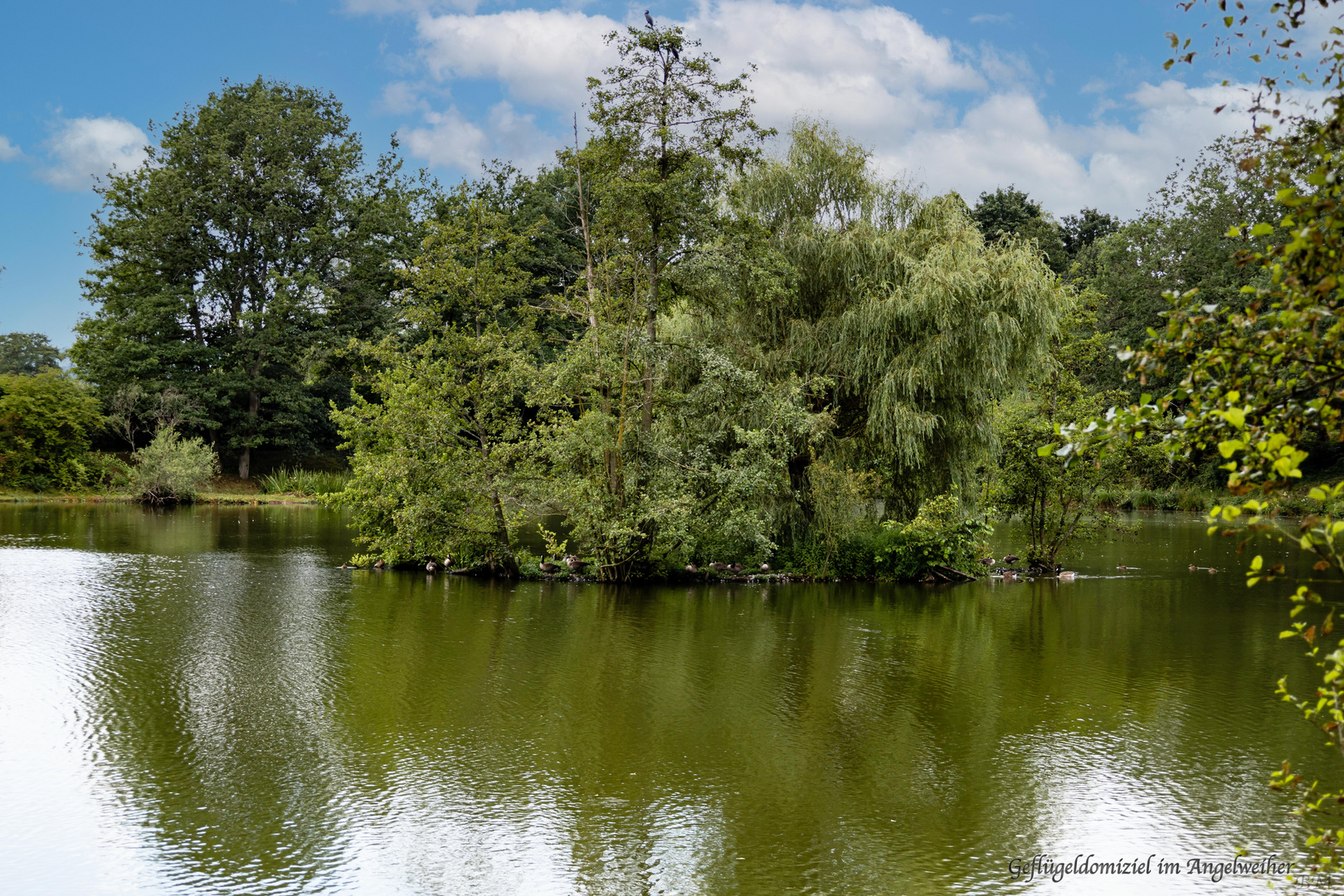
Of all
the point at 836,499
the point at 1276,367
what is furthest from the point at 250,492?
the point at 1276,367

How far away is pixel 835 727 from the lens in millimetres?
8328

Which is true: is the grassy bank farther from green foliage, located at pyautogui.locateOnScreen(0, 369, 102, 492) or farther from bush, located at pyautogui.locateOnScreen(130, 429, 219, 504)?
bush, located at pyautogui.locateOnScreen(130, 429, 219, 504)

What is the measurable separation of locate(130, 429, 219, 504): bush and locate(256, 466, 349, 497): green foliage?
14.8 feet

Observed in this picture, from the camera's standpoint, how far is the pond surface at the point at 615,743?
18.0ft

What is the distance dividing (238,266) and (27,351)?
54203 millimetres

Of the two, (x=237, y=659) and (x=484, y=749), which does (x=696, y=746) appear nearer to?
(x=484, y=749)

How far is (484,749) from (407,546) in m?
10.9

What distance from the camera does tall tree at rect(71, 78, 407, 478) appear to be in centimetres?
3828

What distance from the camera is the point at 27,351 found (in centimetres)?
8106

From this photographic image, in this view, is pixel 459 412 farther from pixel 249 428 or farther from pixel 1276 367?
pixel 249 428

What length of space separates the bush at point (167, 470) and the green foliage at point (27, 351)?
5638 centimetres

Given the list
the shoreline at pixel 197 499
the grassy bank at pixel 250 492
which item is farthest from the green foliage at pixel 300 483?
the shoreline at pixel 197 499

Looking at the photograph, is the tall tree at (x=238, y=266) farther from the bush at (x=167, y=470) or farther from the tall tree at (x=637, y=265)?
the tall tree at (x=637, y=265)

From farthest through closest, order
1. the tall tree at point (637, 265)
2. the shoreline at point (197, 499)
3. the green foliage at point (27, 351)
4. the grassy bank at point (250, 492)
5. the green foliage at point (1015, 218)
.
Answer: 1. the green foliage at point (27, 351)
2. the green foliage at point (1015, 218)
3. the grassy bank at point (250, 492)
4. the shoreline at point (197, 499)
5. the tall tree at point (637, 265)
